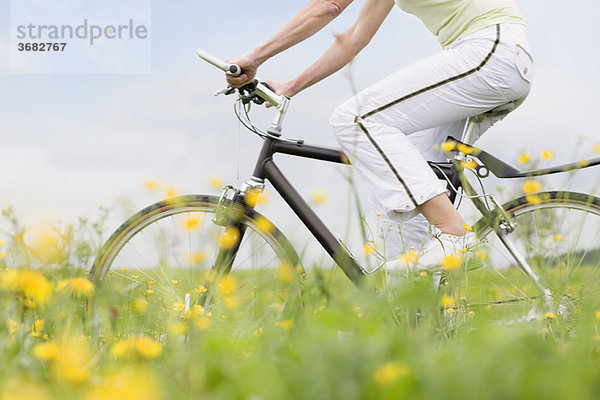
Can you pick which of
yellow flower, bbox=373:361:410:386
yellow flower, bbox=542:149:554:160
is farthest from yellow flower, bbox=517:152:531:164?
yellow flower, bbox=373:361:410:386

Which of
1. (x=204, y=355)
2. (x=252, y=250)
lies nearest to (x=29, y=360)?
(x=204, y=355)

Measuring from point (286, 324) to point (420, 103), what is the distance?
141 centimetres

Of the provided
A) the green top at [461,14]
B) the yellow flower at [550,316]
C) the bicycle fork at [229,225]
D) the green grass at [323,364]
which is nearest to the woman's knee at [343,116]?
the green top at [461,14]

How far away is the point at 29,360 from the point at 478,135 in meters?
2.23

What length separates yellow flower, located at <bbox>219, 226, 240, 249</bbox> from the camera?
317 cm

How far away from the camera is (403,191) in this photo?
2.77 m

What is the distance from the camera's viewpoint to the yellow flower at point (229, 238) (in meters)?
3.17

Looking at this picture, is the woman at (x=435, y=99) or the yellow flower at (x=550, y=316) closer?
the yellow flower at (x=550, y=316)

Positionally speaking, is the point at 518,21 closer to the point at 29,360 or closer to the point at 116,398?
the point at 29,360

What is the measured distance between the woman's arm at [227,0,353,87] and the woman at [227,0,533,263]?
4 centimetres

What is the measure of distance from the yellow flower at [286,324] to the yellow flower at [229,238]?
146 cm

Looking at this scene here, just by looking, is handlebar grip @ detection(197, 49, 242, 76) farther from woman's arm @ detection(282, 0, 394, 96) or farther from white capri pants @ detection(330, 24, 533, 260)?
white capri pants @ detection(330, 24, 533, 260)

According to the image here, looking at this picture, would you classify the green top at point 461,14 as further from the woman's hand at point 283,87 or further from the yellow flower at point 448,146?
the woman's hand at point 283,87

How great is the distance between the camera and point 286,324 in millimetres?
1709
